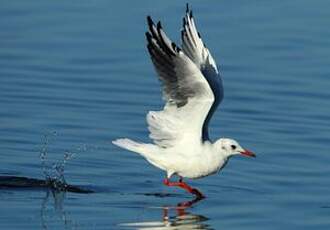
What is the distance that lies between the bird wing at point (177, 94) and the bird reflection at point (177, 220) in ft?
2.23

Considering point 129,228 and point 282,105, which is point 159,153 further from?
point 282,105

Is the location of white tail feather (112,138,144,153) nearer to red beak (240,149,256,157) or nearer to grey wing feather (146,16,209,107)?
grey wing feather (146,16,209,107)

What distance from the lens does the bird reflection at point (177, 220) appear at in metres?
13.3

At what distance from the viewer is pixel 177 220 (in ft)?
45.0

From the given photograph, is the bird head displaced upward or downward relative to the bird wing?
downward

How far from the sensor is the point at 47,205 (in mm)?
14031

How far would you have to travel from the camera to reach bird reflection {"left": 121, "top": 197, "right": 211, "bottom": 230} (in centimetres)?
1334

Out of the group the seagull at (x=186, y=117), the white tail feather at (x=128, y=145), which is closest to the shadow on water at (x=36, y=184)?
the white tail feather at (x=128, y=145)

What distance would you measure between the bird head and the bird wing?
7.8 inches

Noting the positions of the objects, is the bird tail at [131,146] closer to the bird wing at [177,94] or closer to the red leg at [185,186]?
the bird wing at [177,94]

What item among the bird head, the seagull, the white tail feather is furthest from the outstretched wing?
the white tail feather

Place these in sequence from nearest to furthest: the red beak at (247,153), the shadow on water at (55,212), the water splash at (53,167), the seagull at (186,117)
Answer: the shadow on water at (55,212)
the seagull at (186,117)
the red beak at (247,153)
the water splash at (53,167)

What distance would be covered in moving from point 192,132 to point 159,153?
1.25 ft

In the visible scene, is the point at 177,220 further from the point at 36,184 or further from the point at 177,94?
the point at 36,184
